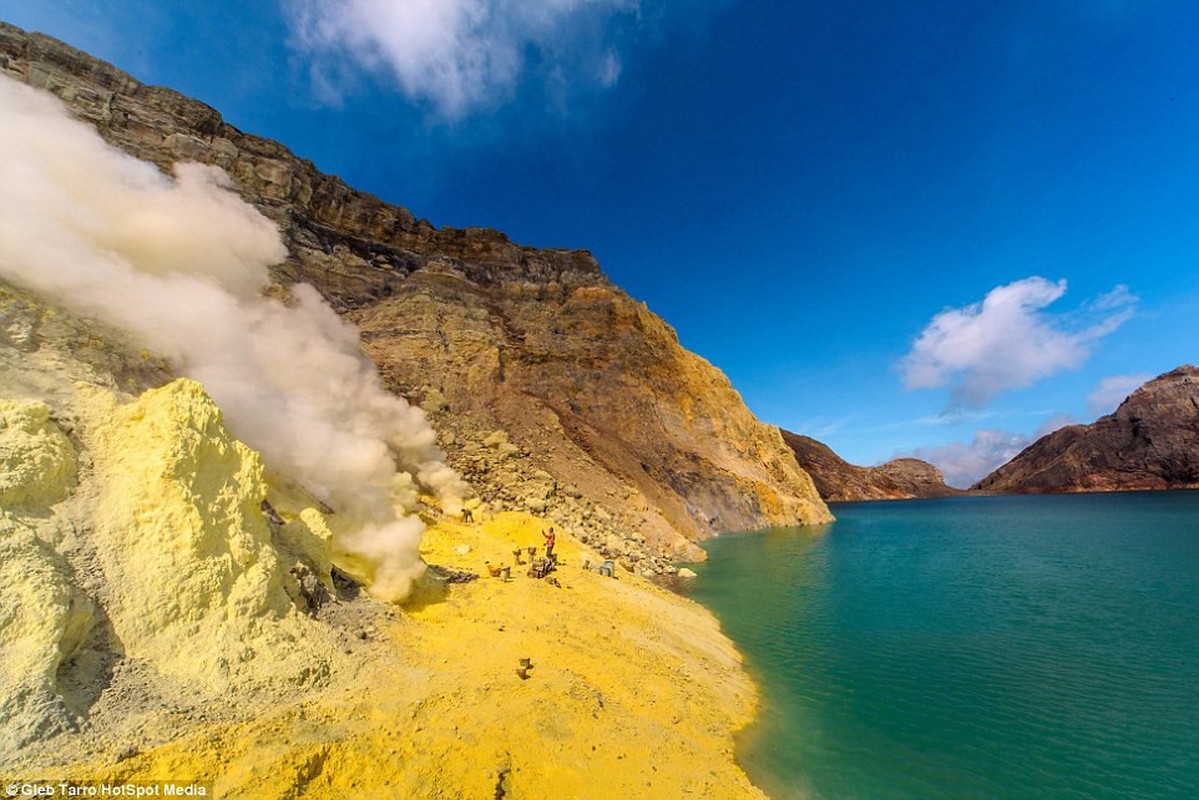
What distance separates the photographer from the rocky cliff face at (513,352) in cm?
2720

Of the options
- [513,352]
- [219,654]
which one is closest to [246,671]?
[219,654]

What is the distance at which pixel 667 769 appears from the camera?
7105 mm

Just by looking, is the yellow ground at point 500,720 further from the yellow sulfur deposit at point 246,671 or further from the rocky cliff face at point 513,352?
the rocky cliff face at point 513,352

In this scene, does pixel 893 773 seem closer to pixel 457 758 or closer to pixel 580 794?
pixel 580 794

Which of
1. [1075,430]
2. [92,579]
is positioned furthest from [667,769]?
[1075,430]

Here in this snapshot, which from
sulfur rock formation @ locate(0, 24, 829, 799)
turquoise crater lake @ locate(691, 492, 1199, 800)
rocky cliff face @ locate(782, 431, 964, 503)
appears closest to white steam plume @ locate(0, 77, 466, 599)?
sulfur rock formation @ locate(0, 24, 829, 799)

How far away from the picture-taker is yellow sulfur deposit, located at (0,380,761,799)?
4.75 metres

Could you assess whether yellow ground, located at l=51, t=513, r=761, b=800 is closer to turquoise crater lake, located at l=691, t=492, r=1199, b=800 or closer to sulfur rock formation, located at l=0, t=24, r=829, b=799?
sulfur rock formation, located at l=0, t=24, r=829, b=799

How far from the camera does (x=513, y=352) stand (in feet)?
136

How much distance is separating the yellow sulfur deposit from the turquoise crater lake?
2.39 m

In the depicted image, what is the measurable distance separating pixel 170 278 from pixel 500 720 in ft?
36.7

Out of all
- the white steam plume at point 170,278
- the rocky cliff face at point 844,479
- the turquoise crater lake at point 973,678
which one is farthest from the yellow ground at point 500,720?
the rocky cliff face at point 844,479

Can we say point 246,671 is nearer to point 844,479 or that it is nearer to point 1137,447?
point 844,479

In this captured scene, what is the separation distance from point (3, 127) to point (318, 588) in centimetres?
1041
